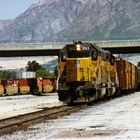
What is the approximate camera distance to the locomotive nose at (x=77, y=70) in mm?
37031

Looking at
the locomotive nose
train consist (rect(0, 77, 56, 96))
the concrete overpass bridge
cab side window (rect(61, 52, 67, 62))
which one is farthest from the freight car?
the locomotive nose

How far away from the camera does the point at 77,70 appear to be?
37.1 m

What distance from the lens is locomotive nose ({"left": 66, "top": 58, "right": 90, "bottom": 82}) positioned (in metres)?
37.0

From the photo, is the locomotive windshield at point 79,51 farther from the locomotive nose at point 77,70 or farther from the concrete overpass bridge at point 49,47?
the concrete overpass bridge at point 49,47

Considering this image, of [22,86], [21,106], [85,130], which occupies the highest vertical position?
[22,86]

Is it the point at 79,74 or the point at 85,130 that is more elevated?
the point at 79,74

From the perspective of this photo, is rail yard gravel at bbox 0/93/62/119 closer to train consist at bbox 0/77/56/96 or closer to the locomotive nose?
the locomotive nose

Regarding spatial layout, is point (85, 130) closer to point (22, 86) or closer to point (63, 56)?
point (63, 56)

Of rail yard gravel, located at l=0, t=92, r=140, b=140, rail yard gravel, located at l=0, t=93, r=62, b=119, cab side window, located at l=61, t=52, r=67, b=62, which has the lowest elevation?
rail yard gravel, located at l=0, t=92, r=140, b=140

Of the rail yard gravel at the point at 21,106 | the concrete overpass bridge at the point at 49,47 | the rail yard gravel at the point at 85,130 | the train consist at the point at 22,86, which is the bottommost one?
the rail yard gravel at the point at 85,130

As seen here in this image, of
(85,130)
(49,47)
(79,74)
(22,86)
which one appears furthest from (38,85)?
(85,130)

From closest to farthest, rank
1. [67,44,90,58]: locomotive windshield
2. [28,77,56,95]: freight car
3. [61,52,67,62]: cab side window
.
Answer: [61,52,67,62]: cab side window, [67,44,90,58]: locomotive windshield, [28,77,56,95]: freight car

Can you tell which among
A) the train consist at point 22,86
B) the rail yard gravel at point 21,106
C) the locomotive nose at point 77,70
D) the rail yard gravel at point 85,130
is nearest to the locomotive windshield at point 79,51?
the locomotive nose at point 77,70

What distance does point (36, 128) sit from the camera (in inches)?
820
